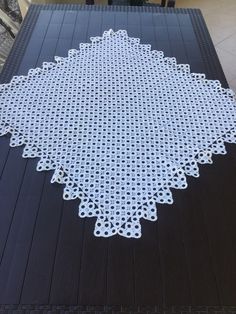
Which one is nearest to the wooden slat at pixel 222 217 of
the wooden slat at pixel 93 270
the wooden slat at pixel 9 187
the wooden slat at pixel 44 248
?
the wooden slat at pixel 93 270

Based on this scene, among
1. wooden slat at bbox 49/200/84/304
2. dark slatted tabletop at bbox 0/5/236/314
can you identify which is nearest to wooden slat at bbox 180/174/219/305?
dark slatted tabletop at bbox 0/5/236/314

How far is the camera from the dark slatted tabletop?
64cm

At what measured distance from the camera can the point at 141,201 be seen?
2.56ft

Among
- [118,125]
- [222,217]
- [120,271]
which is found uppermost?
[118,125]

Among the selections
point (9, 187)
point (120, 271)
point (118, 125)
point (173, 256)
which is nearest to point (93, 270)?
point (120, 271)

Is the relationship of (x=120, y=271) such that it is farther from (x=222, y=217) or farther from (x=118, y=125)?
(x=118, y=125)

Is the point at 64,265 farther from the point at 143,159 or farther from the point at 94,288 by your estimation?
the point at 143,159

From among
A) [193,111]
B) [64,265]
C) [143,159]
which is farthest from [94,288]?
[193,111]

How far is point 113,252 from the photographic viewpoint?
70 cm

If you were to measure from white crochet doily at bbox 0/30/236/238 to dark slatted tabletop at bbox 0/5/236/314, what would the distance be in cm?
3

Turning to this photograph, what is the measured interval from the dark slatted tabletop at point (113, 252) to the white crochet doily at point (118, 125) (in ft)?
0.11

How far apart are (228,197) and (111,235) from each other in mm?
324

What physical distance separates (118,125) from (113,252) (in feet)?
1.34

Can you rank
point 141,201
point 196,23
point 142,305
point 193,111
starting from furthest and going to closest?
point 196,23 → point 193,111 → point 141,201 → point 142,305
